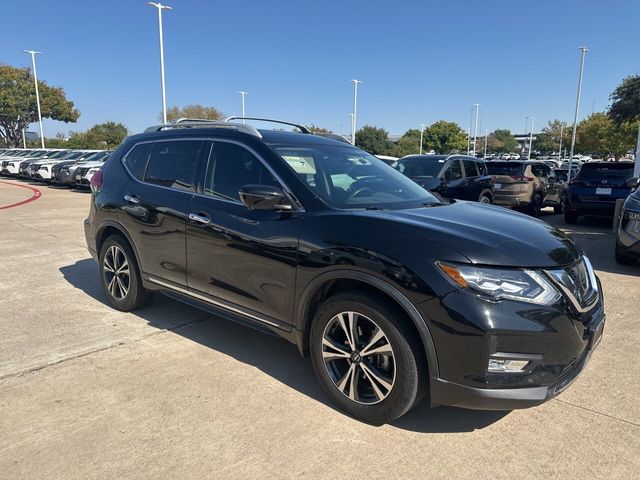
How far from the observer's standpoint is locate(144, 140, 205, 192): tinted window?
4.12m

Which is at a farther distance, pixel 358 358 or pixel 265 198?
pixel 265 198

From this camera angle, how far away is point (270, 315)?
3.44 m

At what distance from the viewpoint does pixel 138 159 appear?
4.75 metres

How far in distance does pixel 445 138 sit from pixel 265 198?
78.4 metres

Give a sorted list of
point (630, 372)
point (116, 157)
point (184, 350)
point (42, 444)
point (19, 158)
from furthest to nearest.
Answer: point (19, 158), point (116, 157), point (184, 350), point (630, 372), point (42, 444)

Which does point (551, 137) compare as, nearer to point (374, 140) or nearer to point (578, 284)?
point (374, 140)

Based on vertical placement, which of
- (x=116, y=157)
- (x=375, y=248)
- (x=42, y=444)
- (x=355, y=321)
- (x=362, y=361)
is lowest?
(x=42, y=444)

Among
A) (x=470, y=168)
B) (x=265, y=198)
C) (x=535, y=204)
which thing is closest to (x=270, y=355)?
(x=265, y=198)

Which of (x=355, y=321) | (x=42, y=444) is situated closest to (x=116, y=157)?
(x=42, y=444)

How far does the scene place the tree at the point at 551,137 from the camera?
88.7 m

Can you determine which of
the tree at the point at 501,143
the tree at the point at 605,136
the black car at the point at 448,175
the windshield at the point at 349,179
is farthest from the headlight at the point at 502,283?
the tree at the point at 501,143

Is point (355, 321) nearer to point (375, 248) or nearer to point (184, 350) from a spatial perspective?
point (375, 248)

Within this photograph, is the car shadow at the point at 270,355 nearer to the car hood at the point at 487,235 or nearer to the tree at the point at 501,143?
the car hood at the point at 487,235

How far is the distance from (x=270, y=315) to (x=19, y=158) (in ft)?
99.0
